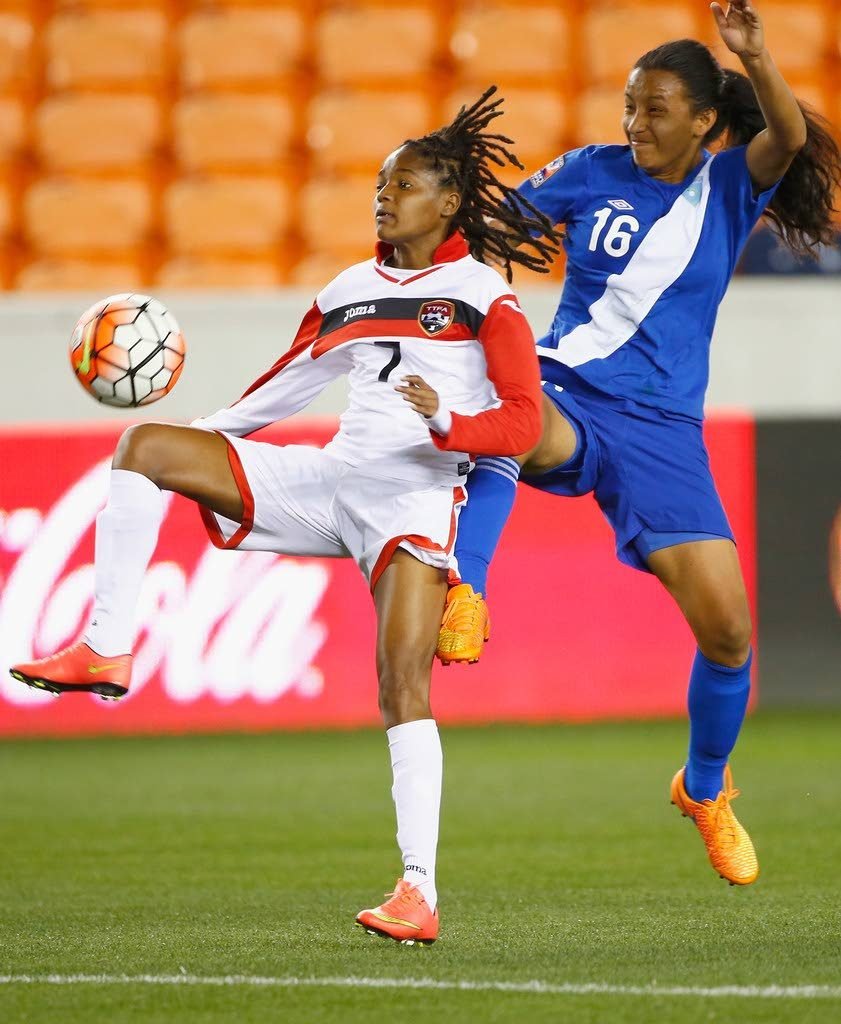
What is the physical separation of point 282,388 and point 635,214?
3.32ft

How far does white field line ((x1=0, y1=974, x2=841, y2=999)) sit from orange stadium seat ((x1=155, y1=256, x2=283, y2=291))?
650 cm

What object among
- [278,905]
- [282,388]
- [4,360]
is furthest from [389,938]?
[4,360]

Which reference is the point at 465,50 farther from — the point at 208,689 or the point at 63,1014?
the point at 63,1014

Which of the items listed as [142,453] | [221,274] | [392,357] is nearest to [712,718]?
[392,357]

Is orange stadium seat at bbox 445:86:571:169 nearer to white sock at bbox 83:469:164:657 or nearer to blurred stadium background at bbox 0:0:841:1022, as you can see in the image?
blurred stadium background at bbox 0:0:841:1022

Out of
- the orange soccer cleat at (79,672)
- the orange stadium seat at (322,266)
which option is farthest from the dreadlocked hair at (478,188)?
the orange stadium seat at (322,266)

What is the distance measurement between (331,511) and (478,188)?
86 cm

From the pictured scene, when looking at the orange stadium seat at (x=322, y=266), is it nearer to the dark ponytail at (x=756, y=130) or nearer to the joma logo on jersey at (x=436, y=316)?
the dark ponytail at (x=756, y=130)

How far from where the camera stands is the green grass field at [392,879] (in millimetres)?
3285

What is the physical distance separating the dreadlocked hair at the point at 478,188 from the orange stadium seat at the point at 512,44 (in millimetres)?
6326

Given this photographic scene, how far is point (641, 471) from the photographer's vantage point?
436 cm

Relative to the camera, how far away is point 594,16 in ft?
34.8

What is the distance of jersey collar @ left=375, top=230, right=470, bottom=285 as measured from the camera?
4.02 m

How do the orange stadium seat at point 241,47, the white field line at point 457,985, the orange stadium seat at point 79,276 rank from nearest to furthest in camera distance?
1. the white field line at point 457,985
2. the orange stadium seat at point 79,276
3. the orange stadium seat at point 241,47
